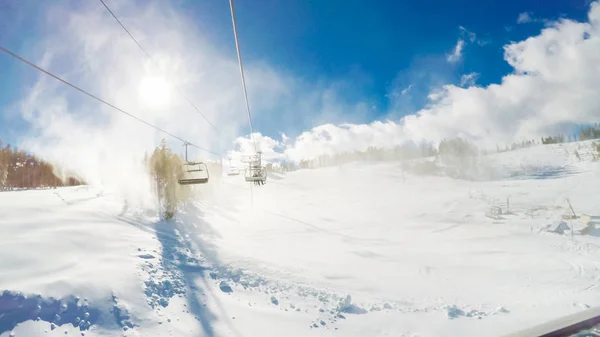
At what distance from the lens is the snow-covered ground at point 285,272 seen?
282 inches

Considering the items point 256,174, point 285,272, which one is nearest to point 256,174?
point 256,174

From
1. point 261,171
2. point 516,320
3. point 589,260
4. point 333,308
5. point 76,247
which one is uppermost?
point 261,171

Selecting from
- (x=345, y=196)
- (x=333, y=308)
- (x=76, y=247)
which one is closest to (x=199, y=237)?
(x=76, y=247)

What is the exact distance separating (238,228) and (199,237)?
22.4ft

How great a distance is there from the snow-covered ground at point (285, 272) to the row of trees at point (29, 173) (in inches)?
1442

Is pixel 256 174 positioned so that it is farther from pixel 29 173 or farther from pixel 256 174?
pixel 29 173

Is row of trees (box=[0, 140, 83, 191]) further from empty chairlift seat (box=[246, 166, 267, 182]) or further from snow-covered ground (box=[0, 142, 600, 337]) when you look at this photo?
empty chairlift seat (box=[246, 166, 267, 182])

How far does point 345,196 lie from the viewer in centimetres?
4444

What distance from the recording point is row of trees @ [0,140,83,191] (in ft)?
142

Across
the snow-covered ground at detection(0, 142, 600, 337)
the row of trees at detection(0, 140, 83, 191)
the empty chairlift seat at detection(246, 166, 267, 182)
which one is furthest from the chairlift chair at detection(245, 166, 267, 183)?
the row of trees at detection(0, 140, 83, 191)

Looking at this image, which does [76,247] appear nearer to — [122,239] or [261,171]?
[122,239]

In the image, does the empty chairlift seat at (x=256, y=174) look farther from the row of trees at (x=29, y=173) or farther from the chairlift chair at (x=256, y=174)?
the row of trees at (x=29, y=173)

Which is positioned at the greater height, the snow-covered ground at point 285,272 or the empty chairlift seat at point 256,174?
the empty chairlift seat at point 256,174

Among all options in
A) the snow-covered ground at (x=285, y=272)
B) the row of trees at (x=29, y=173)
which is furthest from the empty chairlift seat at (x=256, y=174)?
the row of trees at (x=29, y=173)
